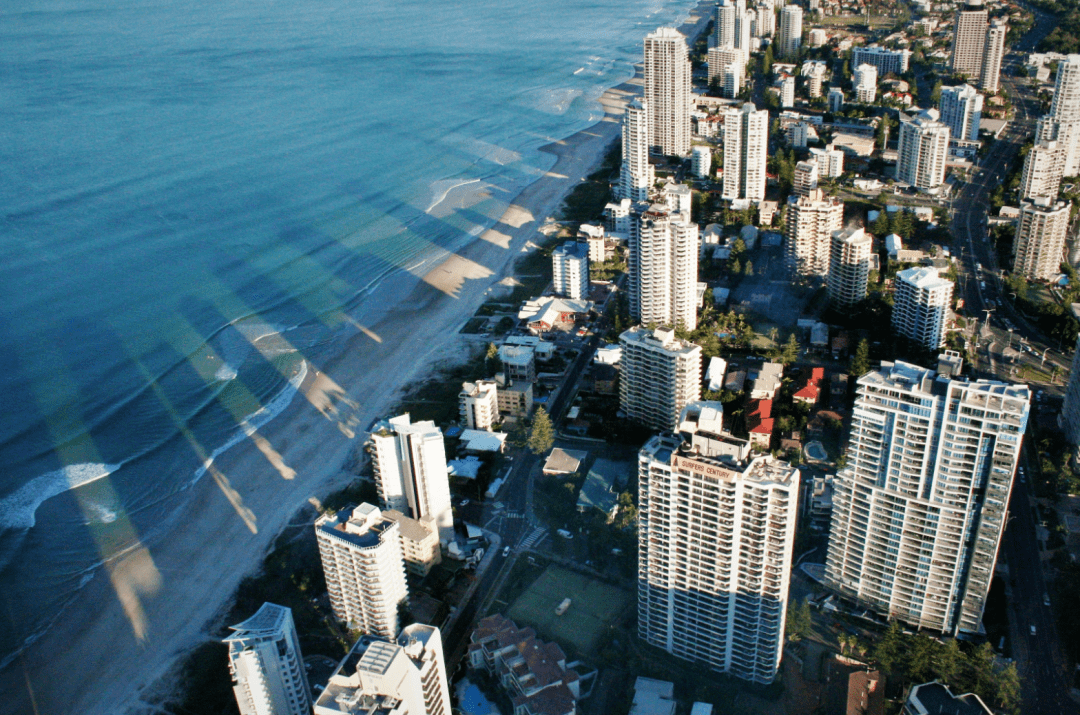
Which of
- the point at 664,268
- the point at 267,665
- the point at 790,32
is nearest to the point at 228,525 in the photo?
the point at 267,665

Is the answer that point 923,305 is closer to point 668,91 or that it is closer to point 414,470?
point 414,470

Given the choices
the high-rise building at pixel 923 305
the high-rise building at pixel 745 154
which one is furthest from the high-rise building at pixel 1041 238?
the high-rise building at pixel 745 154

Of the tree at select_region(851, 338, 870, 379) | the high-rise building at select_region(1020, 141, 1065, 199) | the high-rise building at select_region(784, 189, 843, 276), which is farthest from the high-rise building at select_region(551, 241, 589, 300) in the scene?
the high-rise building at select_region(1020, 141, 1065, 199)

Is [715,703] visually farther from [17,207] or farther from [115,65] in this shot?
[115,65]

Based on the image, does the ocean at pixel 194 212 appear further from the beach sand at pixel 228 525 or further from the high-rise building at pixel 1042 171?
the high-rise building at pixel 1042 171

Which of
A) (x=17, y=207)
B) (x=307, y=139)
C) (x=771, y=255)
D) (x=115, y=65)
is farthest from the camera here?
(x=115, y=65)

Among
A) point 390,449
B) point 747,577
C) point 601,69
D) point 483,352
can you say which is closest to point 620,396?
point 483,352
